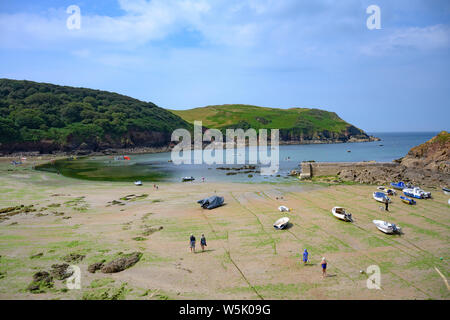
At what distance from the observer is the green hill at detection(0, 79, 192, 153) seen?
357 feet

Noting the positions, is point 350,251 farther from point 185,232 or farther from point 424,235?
point 185,232

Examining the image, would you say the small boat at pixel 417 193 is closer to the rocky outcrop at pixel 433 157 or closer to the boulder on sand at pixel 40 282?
the rocky outcrop at pixel 433 157

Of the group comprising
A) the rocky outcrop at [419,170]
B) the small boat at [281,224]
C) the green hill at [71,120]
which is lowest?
the small boat at [281,224]

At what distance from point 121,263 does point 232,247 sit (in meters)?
8.22

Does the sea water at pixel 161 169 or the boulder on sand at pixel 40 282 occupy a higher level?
the sea water at pixel 161 169

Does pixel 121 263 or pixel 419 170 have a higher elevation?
pixel 419 170

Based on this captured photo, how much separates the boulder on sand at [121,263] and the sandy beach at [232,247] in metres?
0.38

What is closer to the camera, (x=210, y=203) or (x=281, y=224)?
(x=281, y=224)

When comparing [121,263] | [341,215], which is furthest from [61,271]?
[341,215]

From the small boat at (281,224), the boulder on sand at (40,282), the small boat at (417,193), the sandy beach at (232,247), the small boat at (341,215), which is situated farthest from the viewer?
the small boat at (417,193)

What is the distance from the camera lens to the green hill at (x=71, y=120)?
357 feet

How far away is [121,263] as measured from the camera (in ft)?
55.7

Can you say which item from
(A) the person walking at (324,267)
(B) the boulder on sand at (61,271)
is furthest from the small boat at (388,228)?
(B) the boulder on sand at (61,271)

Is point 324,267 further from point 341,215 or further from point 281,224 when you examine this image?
point 341,215
